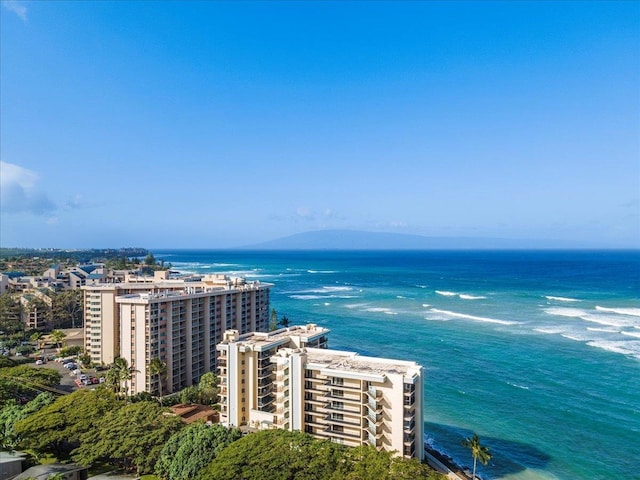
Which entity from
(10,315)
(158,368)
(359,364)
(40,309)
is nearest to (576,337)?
(359,364)

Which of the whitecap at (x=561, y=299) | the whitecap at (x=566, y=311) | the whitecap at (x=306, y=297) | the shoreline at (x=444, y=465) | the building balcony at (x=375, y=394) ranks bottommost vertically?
the shoreline at (x=444, y=465)

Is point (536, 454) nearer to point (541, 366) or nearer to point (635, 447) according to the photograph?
point (635, 447)

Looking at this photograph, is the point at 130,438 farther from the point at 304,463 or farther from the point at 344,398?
the point at 344,398

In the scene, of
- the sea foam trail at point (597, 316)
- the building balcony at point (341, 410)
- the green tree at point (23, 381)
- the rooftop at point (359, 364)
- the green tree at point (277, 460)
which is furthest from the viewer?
the sea foam trail at point (597, 316)

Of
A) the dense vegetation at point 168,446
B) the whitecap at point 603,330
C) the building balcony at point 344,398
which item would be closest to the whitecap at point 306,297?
the whitecap at point 603,330

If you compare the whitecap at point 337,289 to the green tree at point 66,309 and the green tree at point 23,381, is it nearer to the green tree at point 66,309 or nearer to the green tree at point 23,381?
the green tree at point 66,309
